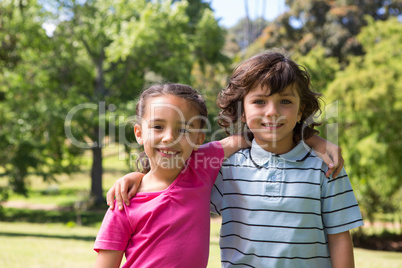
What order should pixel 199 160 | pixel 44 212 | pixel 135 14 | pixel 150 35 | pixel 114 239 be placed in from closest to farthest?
pixel 114 239
pixel 199 160
pixel 150 35
pixel 135 14
pixel 44 212

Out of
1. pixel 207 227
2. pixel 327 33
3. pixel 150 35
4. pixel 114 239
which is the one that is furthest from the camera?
pixel 327 33

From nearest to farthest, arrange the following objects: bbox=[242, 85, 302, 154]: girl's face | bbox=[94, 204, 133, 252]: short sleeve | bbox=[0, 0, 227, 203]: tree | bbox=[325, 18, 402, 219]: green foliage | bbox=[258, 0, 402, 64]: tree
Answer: bbox=[94, 204, 133, 252]: short sleeve
bbox=[242, 85, 302, 154]: girl's face
bbox=[325, 18, 402, 219]: green foliage
bbox=[0, 0, 227, 203]: tree
bbox=[258, 0, 402, 64]: tree

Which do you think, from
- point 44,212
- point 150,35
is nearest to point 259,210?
point 150,35

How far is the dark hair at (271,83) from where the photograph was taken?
5.71 feet

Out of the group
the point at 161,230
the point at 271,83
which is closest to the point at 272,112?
the point at 271,83

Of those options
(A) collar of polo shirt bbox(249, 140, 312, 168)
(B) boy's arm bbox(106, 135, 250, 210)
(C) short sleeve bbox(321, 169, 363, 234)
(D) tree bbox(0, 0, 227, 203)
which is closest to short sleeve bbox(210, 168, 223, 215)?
(A) collar of polo shirt bbox(249, 140, 312, 168)

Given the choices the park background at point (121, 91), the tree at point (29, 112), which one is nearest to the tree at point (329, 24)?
the park background at point (121, 91)

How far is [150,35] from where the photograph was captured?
561 inches

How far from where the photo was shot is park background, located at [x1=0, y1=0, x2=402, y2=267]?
10453mm

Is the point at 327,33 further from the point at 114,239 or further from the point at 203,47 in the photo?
the point at 114,239

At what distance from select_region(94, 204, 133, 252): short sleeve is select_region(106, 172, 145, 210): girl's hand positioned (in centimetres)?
3

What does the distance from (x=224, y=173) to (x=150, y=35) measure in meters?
13.0

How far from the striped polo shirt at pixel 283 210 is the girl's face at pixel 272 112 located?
0.10 m

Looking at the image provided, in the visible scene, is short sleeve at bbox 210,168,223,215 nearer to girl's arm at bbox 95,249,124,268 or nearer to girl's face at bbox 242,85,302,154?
girl's face at bbox 242,85,302,154
